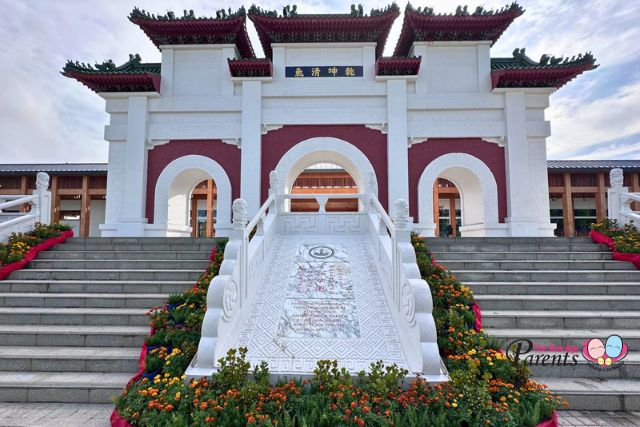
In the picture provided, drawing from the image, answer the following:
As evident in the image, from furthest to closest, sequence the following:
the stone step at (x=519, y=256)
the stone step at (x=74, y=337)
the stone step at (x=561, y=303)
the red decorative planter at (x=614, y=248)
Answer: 1. the stone step at (x=519, y=256)
2. the red decorative planter at (x=614, y=248)
3. the stone step at (x=561, y=303)
4. the stone step at (x=74, y=337)

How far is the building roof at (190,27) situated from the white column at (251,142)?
5.78ft

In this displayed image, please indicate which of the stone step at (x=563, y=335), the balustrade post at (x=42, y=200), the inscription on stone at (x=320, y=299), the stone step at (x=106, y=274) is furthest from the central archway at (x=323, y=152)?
the stone step at (x=563, y=335)

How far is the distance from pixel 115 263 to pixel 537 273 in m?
7.78

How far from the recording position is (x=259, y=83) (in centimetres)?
1040

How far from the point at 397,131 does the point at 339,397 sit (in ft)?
28.6

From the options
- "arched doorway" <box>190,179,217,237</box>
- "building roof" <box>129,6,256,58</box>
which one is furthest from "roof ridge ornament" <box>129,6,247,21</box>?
"arched doorway" <box>190,179,217,237</box>

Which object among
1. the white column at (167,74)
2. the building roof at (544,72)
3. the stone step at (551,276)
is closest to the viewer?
the stone step at (551,276)

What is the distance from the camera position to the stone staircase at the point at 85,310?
150 inches

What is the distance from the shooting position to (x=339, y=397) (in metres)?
2.91

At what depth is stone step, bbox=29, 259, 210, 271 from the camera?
6480 mm

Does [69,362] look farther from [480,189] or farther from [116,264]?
[480,189]

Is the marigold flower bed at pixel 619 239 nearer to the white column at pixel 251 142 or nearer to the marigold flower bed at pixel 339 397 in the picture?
the marigold flower bed at pixel 339 397

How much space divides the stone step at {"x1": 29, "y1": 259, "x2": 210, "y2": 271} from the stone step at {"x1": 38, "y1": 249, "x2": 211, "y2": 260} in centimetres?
33

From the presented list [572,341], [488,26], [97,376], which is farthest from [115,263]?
[488,26]
